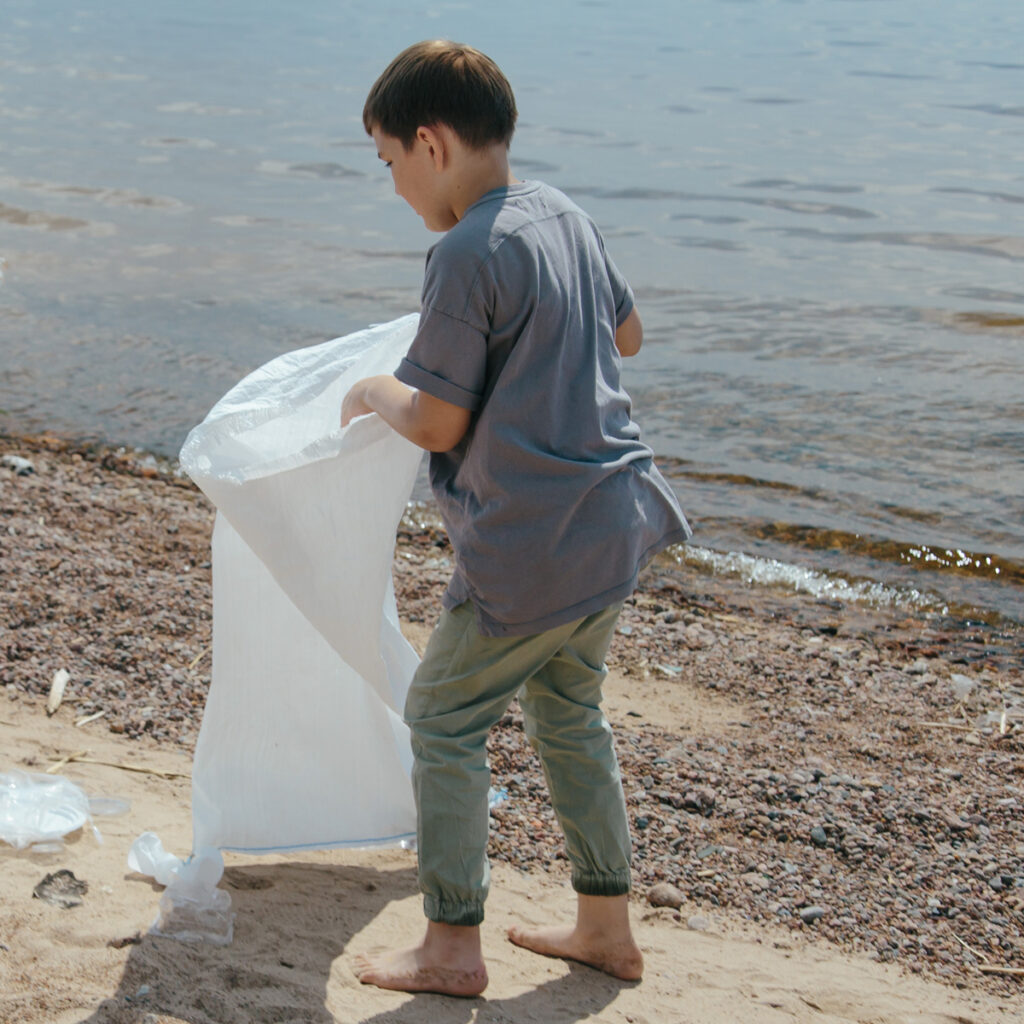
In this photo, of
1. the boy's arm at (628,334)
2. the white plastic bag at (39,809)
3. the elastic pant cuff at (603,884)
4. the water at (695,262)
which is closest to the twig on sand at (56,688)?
the white plastic bag at (39,809)

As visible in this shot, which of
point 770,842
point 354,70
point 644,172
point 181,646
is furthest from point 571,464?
point 354,70

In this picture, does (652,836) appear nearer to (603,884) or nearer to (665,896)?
(665,896)

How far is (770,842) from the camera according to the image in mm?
2996

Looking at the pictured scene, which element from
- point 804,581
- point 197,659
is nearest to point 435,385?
point 197,659

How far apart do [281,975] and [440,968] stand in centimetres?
30

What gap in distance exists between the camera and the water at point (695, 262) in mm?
6086

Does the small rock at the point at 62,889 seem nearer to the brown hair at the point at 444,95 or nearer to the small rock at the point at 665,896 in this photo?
the small rock at the point at 665,896

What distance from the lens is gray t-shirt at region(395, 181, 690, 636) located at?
79.0 inches

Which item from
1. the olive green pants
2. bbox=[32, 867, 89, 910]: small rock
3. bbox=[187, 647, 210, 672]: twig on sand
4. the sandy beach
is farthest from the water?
bbox=[32, 867, 89, 910]: small rock

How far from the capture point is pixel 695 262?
34.3ft

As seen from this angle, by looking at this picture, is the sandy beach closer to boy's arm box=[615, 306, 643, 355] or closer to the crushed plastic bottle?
the crushed plastic bottle

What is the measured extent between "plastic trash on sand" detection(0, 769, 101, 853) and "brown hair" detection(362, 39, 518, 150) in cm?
167

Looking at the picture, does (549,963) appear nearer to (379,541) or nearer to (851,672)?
(379,541)

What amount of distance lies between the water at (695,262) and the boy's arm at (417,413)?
10.7 ft
